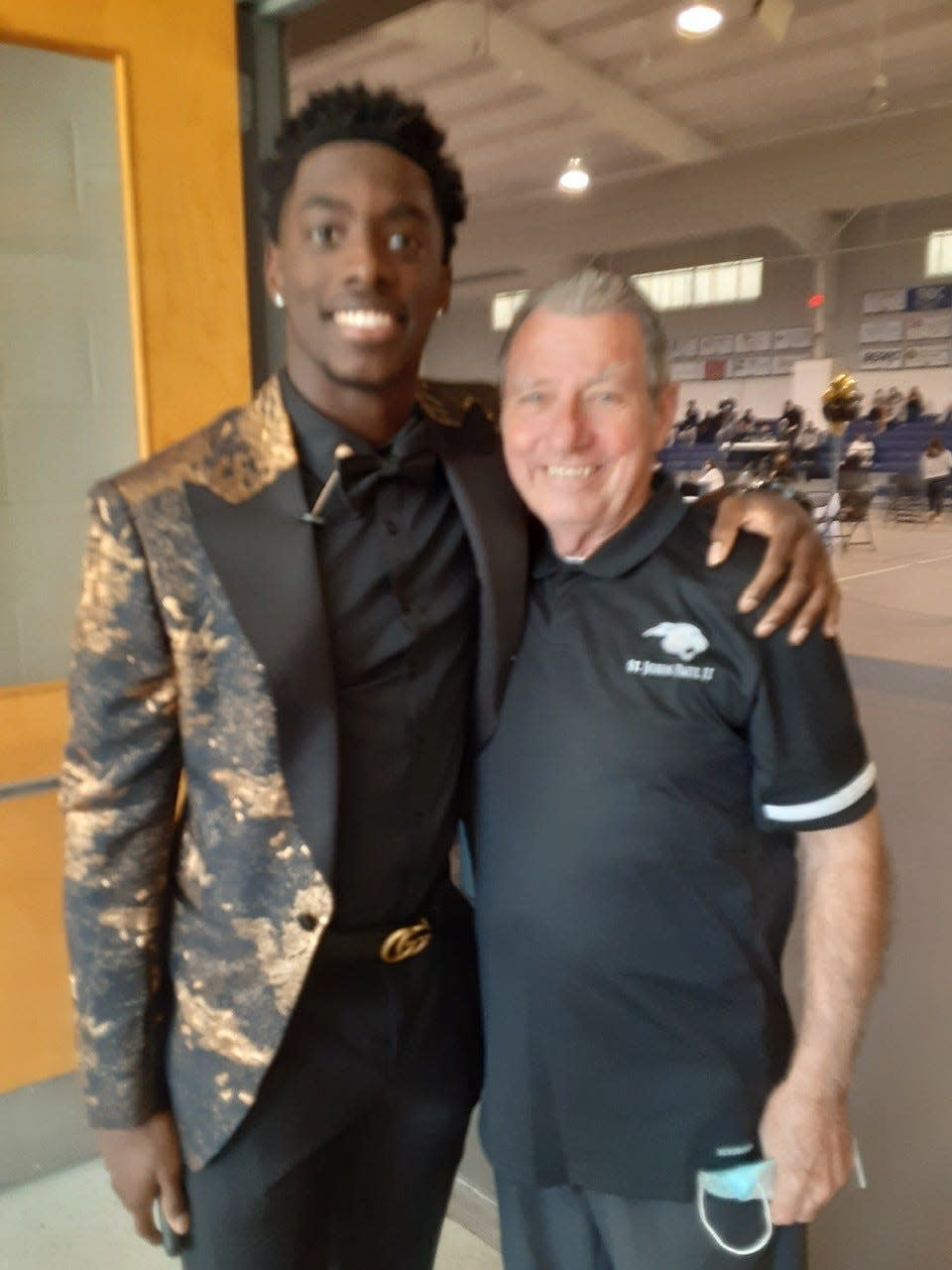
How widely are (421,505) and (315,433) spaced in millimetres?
159

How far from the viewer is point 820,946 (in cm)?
122

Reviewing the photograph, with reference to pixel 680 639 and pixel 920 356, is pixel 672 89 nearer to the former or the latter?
pixel 920 356

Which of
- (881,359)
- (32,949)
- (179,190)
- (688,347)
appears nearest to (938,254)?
(881,359)

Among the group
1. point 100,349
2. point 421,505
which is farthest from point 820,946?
point 100,349

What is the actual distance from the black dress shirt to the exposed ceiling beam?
16.6 feet

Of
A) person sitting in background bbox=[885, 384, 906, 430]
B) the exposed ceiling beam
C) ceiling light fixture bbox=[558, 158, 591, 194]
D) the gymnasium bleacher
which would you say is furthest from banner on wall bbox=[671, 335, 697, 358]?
ceiling light fixture bbox=[558, 158, 591, 194]

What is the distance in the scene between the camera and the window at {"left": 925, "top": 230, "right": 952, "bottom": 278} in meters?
5.07

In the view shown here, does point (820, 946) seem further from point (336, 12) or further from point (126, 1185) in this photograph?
point (336, 12)

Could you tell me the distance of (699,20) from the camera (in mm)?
5375

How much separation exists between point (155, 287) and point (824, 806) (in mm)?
1757

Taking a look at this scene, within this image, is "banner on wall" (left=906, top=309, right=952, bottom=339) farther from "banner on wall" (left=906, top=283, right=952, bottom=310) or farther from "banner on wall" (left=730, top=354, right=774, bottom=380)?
"banner on wall" (left=730, top=354, right=774, bottom=380)

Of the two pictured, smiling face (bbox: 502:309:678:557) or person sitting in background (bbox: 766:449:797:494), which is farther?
person sitting in background (bbox: 766:449:797:494)

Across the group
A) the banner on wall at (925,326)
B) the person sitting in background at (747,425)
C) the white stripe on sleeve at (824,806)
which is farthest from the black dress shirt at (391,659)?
the banner on wall at (925,326)

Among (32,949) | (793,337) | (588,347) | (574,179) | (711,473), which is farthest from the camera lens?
(574,179)
